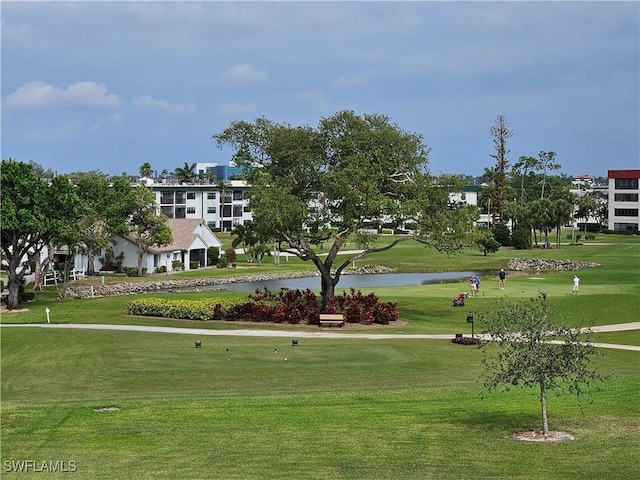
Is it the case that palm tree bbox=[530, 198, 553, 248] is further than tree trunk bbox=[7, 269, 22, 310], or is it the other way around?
palm tree bbox=[530, 198, 553, 248]

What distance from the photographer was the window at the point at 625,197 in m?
150

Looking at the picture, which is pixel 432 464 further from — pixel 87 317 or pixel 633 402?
pixel 87 317

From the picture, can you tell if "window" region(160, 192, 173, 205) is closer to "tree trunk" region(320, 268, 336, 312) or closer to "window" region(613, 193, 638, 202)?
"window" region(613, 193, 638, 202)

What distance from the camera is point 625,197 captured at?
497 ft

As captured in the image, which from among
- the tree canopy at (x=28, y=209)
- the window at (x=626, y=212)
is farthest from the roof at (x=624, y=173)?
the tree canopy at (x=28, y=209)

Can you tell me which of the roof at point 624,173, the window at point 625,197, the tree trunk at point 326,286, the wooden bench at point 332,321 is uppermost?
the roof at point 624,173

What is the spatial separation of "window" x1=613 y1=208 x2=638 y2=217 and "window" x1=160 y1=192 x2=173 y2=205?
81.0 metres

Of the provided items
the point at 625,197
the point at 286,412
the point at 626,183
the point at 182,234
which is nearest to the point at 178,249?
the point at 182,234

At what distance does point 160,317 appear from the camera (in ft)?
149

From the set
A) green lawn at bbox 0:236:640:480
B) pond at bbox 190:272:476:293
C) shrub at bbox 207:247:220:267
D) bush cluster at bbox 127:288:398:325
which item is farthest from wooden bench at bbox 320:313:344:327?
shrub at bbox 207:247:220:267

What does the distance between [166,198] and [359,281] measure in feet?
193

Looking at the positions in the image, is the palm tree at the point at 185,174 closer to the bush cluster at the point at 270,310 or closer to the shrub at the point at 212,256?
the shrub at the point at 212,256

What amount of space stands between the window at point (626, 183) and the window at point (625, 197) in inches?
43.4

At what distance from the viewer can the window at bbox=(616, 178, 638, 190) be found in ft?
495
